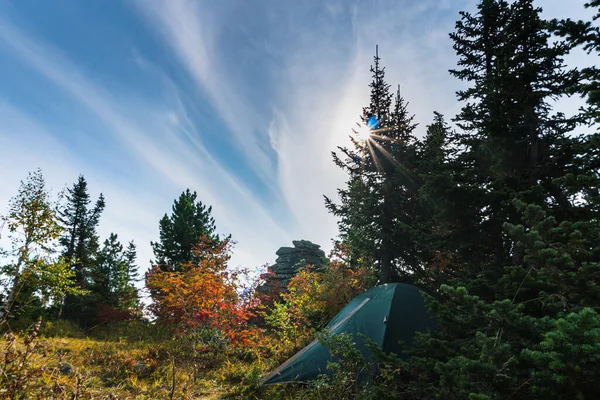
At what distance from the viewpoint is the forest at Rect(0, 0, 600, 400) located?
10.6ft

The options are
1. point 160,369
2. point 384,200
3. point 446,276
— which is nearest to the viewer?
point 160,369

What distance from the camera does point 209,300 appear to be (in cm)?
916

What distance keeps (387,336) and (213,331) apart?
6222 mm

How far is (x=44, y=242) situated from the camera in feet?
46.3

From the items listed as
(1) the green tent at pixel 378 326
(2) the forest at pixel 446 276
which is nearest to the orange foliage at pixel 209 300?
(2) the forest at pixel 446 276

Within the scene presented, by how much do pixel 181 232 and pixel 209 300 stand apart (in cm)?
1337

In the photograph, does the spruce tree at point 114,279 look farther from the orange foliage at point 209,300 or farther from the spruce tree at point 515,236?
the spruce tree at point 515,236

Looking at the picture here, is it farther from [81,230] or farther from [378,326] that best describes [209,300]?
[81,230]

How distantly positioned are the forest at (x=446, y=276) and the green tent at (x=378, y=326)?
0.86ft

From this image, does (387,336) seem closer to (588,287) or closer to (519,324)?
(519,324)

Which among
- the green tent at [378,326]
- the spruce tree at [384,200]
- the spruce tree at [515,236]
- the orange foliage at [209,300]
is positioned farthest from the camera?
the spruce tree at [384,200]

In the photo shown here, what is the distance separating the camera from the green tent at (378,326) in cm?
559

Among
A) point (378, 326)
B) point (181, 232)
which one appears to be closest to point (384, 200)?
point (378, 326)

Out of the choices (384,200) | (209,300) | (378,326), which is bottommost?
(378,326)
